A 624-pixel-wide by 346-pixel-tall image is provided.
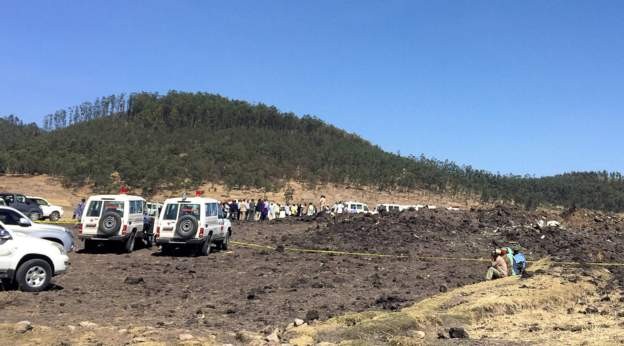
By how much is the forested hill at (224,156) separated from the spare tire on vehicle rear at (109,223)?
145 ft

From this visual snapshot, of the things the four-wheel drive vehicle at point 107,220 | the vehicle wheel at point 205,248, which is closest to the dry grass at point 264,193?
the four-wheel drive vehicle at point 107,220

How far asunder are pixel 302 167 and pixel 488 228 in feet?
193

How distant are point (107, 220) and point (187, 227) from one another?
9.61 ft

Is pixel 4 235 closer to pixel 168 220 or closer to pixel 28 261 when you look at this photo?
pixel 28 261

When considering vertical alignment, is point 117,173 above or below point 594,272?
above

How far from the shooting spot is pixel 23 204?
36531mm

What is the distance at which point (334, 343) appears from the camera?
8.87 metres

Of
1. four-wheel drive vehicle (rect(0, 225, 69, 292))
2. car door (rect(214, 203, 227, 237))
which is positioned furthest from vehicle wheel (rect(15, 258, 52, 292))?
car door (rect(214, 203, 227, 237))

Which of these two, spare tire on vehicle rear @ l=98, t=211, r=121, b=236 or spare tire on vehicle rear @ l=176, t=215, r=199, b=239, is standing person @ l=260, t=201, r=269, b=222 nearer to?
spare tire on vehicle rear @ l=98, t=211, r=121, b=236

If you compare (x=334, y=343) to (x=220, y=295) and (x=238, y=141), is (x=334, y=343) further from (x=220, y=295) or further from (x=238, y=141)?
(x=238, y=141)

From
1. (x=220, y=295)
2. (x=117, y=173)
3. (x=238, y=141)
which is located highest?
(x=238, y=141)

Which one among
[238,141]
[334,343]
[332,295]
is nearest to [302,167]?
[238,141]

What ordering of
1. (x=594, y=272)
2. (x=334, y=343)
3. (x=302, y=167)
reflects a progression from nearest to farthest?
(x=334, y=343), (x=594, y=272), (x=302, y=167)

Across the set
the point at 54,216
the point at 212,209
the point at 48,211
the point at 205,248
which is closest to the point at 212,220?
the point at 212,209
